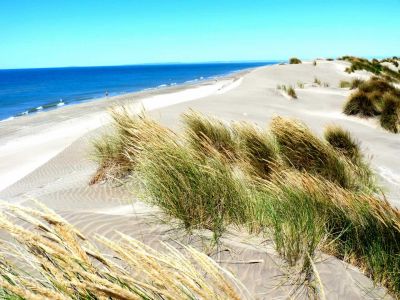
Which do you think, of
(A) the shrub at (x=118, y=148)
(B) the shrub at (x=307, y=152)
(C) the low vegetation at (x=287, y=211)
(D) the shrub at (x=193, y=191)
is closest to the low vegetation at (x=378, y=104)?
(B) the shrub at (x=307, y=152)

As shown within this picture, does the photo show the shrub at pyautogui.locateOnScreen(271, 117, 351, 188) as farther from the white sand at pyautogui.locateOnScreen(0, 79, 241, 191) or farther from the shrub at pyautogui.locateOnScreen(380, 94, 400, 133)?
the shrub at pyautogui.locateOnScreen(380, 94, 400, 133)

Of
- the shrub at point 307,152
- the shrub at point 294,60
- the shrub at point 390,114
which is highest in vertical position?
the shrub at point 294,60

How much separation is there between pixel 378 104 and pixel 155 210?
9.43 meters

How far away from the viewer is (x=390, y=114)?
34.1 ft

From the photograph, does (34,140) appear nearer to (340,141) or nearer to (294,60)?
(340,141)

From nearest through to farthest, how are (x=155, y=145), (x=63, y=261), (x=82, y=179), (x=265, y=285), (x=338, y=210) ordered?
(x=63, y=261)
(x=265, y=285)
(x=338, y=210)
(x=155, y=145)
(x=82, y=179)

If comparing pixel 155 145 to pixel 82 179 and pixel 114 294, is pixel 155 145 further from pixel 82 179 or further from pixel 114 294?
pixel 82 179

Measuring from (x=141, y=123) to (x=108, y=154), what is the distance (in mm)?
1278

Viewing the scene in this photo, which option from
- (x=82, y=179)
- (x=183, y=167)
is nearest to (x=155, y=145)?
(x=183, y=167)

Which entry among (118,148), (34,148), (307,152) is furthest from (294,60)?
(118,148)

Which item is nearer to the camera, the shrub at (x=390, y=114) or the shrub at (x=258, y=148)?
the shrub at (x=258, y=148)

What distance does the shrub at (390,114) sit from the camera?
32.8ft

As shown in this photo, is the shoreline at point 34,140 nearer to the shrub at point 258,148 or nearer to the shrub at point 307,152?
the shrub at point 258,148

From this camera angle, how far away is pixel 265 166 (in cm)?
498
